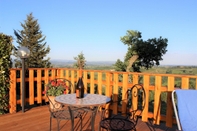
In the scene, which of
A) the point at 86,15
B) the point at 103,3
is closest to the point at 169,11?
the point at 103,3

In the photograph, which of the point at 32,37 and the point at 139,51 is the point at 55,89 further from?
the point at 32,37

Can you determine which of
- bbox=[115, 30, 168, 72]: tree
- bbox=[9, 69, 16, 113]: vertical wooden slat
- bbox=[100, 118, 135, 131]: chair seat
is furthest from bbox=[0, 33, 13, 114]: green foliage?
bbox=[115, 30, 168, 72]: tree

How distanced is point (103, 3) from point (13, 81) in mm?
8576

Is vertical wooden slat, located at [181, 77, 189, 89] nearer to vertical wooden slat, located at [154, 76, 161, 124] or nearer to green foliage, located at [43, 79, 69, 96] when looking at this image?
vertical wooden slat, located at [154, 76, 161, 124]

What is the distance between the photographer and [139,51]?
1628 centimetres

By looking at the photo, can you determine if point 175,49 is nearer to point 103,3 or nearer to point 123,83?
point 103,3

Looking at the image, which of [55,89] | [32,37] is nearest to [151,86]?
[55,89]

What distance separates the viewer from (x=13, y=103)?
3879 millimetres

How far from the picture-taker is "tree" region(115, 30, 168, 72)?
1600 centimetres

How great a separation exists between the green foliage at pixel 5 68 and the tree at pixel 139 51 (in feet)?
40.9

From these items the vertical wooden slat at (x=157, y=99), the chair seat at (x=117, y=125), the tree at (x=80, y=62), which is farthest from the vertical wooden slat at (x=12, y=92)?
the vertical wooden slat at (x=157, y=99)

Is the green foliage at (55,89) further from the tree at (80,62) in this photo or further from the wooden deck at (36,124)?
the tree at (80,62)

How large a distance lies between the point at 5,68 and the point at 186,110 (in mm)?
3465

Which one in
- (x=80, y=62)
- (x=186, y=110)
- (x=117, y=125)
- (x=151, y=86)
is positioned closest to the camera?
(x=186, y=110)
